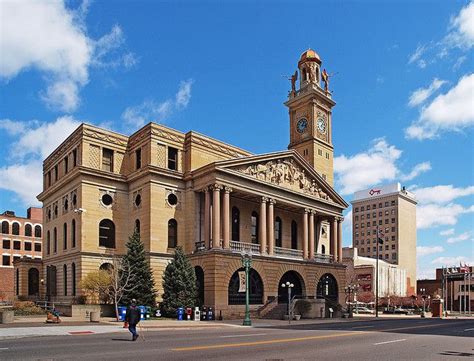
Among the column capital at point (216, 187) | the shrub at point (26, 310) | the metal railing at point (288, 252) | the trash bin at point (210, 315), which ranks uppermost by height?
the column capital at point (216, 187)

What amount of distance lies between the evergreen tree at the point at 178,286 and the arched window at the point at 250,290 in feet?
12.8

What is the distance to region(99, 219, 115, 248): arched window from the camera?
49.9 metres

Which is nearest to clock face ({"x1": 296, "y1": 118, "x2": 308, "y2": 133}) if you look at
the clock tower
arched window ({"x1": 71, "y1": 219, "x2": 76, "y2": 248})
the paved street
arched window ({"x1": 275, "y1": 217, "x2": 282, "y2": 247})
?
the clock tower

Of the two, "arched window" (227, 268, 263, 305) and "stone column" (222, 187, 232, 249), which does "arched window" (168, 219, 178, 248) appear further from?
"arched window" (227, 268, 263, 305)

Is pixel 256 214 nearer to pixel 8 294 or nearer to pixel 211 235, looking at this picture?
pixel 211 235

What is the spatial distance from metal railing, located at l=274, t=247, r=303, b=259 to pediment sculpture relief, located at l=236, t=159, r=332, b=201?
690 cm

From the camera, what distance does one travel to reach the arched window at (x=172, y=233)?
165ft

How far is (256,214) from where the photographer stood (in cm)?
5616

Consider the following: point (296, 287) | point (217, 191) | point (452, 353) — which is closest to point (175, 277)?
point (217, 191)

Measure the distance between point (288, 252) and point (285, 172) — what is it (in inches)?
360

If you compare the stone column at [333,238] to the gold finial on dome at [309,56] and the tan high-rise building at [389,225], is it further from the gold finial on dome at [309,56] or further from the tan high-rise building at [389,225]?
the tan high-rise building at [389,225]

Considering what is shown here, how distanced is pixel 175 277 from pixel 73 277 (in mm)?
12511

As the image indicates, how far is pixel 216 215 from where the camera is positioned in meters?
46.7

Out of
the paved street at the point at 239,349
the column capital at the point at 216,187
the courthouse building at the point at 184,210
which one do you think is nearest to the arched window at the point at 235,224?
the courthouse building at the point at 184,210
